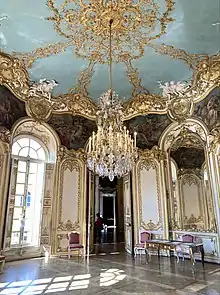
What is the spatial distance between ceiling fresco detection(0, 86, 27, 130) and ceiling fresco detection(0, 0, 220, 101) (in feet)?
3.31

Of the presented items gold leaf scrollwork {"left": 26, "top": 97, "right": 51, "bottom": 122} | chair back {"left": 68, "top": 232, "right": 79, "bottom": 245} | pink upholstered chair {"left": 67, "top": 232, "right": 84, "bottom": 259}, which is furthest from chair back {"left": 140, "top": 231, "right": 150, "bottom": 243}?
gold leaf scrollwork {"left": 26, "top": 97, "right": 51, "bottom": 122}

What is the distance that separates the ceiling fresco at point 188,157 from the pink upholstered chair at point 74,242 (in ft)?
16.8

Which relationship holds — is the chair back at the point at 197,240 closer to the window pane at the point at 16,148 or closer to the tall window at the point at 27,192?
the tall window at the point at 27,192

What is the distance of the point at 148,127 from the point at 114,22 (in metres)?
4.45

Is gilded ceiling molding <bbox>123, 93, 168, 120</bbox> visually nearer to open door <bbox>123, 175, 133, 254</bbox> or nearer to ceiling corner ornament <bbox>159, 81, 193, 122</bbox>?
ceiling corner ornament <bbox>159, 81, 193, 122</bbox>

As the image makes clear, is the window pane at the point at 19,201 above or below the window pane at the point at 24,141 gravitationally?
below

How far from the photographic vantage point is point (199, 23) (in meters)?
5.32

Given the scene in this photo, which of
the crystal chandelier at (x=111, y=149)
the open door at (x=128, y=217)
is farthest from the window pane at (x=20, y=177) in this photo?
the open door at (x=128, y=217)

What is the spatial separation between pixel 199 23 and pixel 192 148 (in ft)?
17.0

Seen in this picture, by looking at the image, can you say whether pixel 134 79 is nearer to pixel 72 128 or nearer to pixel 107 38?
pixel 107 38

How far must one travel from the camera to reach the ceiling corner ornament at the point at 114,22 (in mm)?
5113

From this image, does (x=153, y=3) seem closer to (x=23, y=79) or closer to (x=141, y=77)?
(x=141, y=77)

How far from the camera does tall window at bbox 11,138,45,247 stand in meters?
8.08

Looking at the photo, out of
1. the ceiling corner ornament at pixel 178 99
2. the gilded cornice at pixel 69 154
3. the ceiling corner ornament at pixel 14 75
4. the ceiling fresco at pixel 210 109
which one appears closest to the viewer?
the ceiling corner ornament at pixel 14 75
